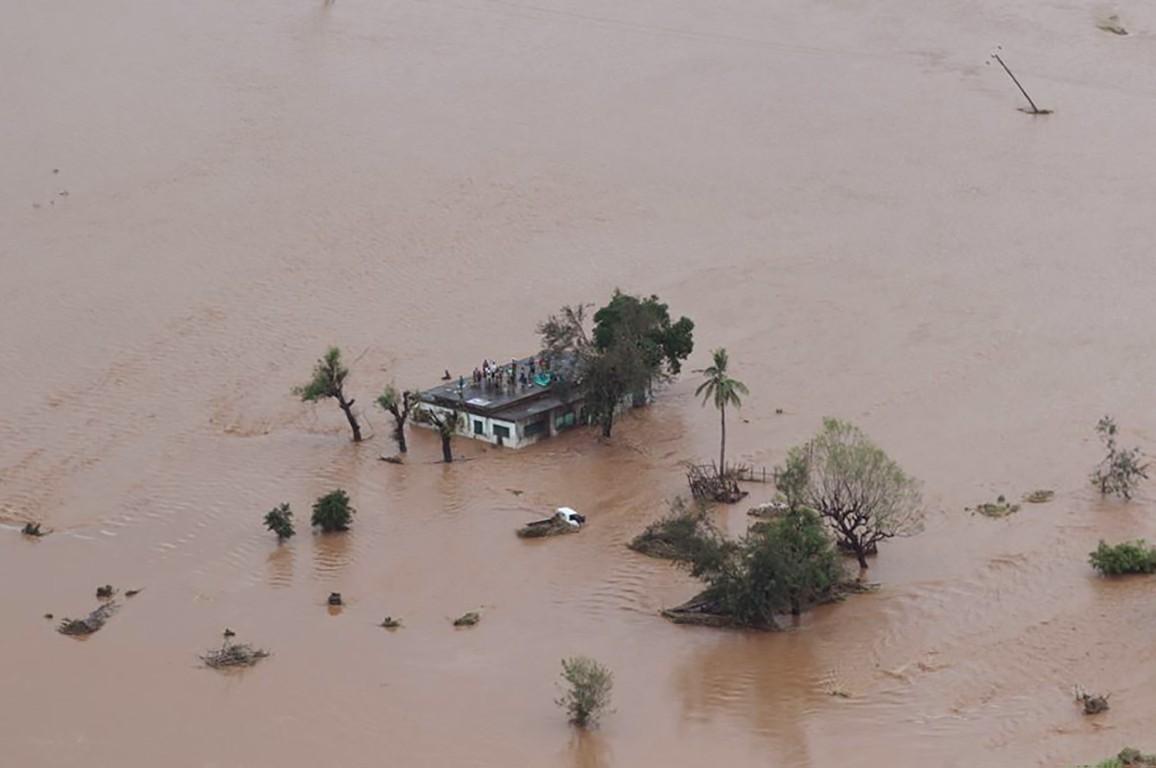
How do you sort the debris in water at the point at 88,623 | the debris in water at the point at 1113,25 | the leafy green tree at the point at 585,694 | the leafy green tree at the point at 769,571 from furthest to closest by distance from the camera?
1. the debris in water at the point at 1113,25
2. the debris in water at the point at 88,623
3. the leafy green tree at the point at 769,571
4. the leafy green tree at the point at 585,694

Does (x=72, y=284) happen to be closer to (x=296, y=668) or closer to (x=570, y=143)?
(x=570, y=143)

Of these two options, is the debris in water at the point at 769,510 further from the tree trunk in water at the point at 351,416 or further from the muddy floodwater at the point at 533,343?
the tree trunk in water at the point at 351,416

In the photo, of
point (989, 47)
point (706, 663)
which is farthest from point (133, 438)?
point (989, 47)

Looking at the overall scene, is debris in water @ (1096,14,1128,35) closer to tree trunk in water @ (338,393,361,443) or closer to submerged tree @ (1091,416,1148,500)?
submerged tree @ (1091,416,1148,500)

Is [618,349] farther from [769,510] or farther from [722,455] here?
[769,510]

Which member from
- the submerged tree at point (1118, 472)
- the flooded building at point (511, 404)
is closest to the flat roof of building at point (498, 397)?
the flooded building at point (511, 404)

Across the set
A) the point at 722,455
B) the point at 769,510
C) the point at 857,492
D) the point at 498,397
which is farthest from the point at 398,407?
the point at 857,492
